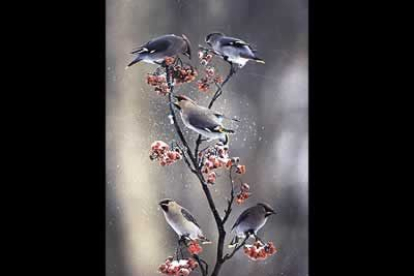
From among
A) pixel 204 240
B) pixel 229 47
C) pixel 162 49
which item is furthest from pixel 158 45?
pixel 204 240

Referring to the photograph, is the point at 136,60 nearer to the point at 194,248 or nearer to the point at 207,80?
the point at 207,80

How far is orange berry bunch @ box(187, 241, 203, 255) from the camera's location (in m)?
2.42

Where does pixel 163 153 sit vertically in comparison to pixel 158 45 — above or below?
below

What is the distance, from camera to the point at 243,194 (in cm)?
244

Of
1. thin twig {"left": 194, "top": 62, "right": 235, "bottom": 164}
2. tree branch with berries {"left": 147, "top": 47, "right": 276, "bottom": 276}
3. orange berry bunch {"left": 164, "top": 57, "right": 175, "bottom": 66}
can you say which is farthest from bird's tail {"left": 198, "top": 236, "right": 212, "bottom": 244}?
orange berry bunch {"left": 164, "top": 57, "right": 175, "bottom": 66}

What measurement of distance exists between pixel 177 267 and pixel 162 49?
81 cm

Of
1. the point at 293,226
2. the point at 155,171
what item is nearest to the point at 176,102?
the point at 155,171

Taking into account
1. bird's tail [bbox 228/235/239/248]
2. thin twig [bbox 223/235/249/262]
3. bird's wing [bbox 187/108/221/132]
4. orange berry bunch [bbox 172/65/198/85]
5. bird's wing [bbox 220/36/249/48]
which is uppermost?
bird's wing [bbox 220/36/249/48]

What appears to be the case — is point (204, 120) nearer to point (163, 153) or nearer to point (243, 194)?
point (163, 153)

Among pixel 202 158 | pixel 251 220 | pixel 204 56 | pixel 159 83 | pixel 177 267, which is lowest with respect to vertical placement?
pixel 177 267

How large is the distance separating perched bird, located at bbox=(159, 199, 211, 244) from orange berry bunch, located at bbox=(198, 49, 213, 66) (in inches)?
20.9

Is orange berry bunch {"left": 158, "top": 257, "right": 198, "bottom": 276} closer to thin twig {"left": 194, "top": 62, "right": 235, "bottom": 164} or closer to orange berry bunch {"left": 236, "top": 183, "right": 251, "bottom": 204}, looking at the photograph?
orange berry bunch {"left": 236, "top": 183, "right": 251, "bottom": 204}

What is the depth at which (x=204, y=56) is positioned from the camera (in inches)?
95.7

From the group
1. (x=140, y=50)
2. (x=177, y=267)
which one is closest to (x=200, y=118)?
(x=140, y=50)
